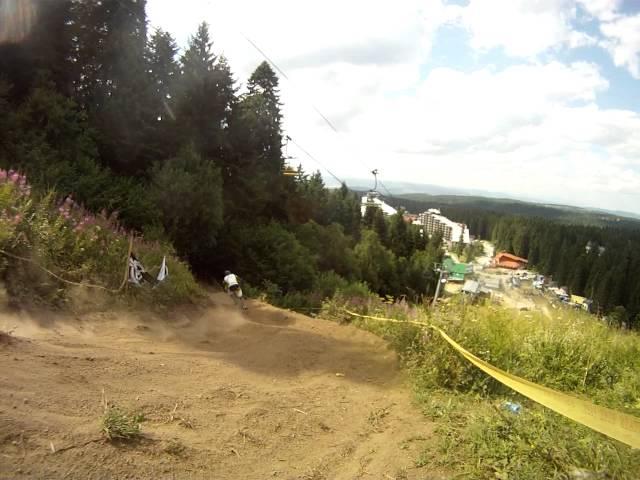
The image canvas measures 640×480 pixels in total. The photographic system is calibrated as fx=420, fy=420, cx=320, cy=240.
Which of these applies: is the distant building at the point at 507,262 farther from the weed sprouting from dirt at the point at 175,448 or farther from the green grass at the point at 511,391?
the weed sprouting from dirt at the point at 175,448

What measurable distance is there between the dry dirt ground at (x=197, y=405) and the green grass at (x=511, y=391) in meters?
0.26

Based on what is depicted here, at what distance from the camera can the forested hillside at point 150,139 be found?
1200 centimetres

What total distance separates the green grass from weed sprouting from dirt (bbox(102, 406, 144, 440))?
6.39 feet

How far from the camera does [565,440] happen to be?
2904 mm

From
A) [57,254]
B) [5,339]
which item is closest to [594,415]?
[5,339]

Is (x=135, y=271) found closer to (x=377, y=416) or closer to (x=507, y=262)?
(x=377, y=416)

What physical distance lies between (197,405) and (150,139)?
14.8 metres

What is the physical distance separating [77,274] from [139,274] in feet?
3.05

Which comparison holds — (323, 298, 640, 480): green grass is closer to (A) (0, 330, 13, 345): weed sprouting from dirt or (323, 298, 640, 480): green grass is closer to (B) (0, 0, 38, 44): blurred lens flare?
(A) (0, 330, 13, 345): weed sprouting from dirt

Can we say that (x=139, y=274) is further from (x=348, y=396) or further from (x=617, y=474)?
(x=617, y=474)

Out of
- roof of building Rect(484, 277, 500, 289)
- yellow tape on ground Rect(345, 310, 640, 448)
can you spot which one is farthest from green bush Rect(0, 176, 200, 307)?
roof of building Rect(484, 277, 500, 289)

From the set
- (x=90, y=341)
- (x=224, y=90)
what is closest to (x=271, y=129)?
(x=224, y=90)

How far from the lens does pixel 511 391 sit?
425 cm

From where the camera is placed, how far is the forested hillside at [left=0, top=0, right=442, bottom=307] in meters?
12.0
